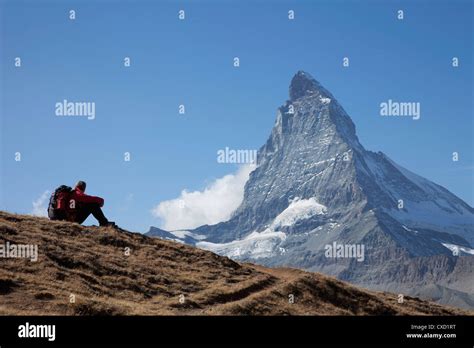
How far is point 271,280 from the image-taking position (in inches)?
1857

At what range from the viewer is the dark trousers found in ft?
157

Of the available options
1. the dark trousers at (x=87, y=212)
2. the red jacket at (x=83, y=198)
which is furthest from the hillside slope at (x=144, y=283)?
the red jacket at (x=83, y=198)

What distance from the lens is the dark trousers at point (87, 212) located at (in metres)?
48.0

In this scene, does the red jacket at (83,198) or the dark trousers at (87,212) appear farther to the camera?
the dark trousers at (87,212)

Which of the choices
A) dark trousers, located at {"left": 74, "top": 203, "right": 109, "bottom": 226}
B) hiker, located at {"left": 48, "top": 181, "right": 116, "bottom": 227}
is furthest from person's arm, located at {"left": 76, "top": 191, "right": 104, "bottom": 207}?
dark trousers, located at {"left": 74, "top": 203, "right": 109, "bottom": 226}

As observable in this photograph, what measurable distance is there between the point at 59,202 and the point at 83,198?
7.87 feet

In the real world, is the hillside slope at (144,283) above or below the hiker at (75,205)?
below

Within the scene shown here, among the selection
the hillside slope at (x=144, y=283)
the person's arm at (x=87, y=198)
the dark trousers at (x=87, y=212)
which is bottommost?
the hillside slope at (x=144, y=283)

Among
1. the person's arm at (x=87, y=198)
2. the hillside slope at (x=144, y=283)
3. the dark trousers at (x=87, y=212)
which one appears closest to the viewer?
the hillside slope at (x=144, y=283)

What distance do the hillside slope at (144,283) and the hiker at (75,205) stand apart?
2.55ft

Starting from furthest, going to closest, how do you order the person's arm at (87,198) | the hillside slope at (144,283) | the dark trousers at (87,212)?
the dark trousers at (87,212)
the person's arm at (87,198)
the hillside slope at (144,283)

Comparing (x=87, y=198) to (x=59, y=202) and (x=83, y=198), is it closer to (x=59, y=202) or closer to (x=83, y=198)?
(x=83, y=198)

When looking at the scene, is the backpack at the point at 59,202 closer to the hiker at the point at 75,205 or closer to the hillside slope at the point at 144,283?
the hiker at the point at 75,205
